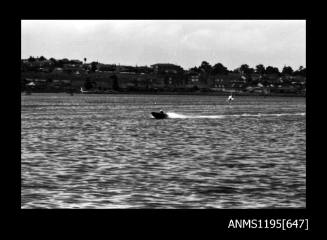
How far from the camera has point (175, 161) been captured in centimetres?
3716

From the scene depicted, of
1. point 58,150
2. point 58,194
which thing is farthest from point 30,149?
point 58,194
